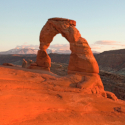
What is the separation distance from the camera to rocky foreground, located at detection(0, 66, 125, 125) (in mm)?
4395

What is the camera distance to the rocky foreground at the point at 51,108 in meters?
4.39

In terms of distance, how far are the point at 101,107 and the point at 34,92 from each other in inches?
125

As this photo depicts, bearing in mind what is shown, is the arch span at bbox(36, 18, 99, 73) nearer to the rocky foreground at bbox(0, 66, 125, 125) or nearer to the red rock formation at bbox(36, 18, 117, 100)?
the red rock formation at bbox(36, 18, 117, 100)

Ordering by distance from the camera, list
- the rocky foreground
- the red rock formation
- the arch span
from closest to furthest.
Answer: the rocky foreground < the red rock formation < the arch span

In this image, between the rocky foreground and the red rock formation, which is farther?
the red rock formation

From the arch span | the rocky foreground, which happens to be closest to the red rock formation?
the arch span

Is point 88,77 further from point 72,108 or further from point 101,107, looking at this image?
point 72,108

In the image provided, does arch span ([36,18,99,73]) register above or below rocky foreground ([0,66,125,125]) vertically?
above

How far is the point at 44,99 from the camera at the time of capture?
18.3 feet

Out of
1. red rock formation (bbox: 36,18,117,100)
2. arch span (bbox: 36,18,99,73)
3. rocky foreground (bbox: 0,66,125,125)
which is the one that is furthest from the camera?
arch span (bbox: 36,18,99,73)

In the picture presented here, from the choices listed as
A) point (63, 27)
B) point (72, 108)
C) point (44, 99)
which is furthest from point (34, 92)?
point (63, 27)

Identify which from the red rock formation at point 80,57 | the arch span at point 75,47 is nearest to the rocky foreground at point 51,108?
the red rock formation at point 80,57

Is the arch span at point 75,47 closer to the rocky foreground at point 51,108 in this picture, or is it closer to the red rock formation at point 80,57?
the red rock formation at point 80,57

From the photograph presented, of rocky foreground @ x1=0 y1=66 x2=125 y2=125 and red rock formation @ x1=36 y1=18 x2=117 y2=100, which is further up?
red rock formation @ x1=36 y1=18 x2=117 y2=100
